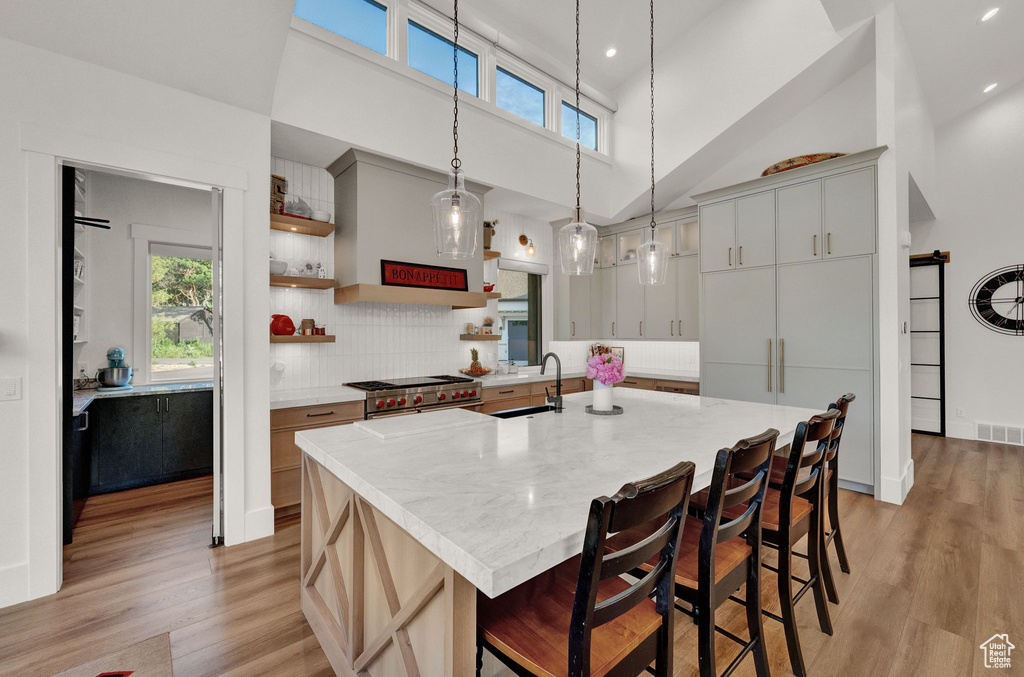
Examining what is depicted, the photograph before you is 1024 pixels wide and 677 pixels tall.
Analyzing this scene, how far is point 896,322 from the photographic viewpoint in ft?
11.0

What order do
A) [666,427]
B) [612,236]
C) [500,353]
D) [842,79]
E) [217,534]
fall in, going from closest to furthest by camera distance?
[666,427] < [217,534] < [842,79] < [500,353] < [612,236]

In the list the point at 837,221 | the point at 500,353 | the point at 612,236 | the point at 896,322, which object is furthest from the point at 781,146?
the point at 500,353

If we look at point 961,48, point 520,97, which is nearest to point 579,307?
point 520,97

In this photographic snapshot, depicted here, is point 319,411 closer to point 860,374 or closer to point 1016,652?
point 1016,652

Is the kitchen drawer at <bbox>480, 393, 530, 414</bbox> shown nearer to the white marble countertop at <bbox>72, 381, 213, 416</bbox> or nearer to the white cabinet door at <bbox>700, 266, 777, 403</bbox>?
the white cabinet door at <bbox>700, 266, 777, 403</bbox>

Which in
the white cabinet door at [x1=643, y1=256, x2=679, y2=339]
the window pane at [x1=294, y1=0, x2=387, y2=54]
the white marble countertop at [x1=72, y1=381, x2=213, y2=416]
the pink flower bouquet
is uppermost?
the window pane at [x1=294, y1=0, x2=387, y2=54]

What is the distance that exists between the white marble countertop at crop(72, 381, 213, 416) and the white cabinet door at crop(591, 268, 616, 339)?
4.29 m

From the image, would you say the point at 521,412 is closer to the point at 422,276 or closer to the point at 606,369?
the point at 606,369

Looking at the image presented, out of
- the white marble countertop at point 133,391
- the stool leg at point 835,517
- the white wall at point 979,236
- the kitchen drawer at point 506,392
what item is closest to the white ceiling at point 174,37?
the white marble countertop at point 133,391

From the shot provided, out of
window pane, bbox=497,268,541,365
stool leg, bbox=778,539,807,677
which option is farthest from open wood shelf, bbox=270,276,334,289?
stool leg, bbox=778,539,807,677

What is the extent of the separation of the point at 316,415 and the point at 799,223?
425 cm

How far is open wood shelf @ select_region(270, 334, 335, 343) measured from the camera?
3.40m

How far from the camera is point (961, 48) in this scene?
397 cm

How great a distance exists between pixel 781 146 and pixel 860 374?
2.66 meters
